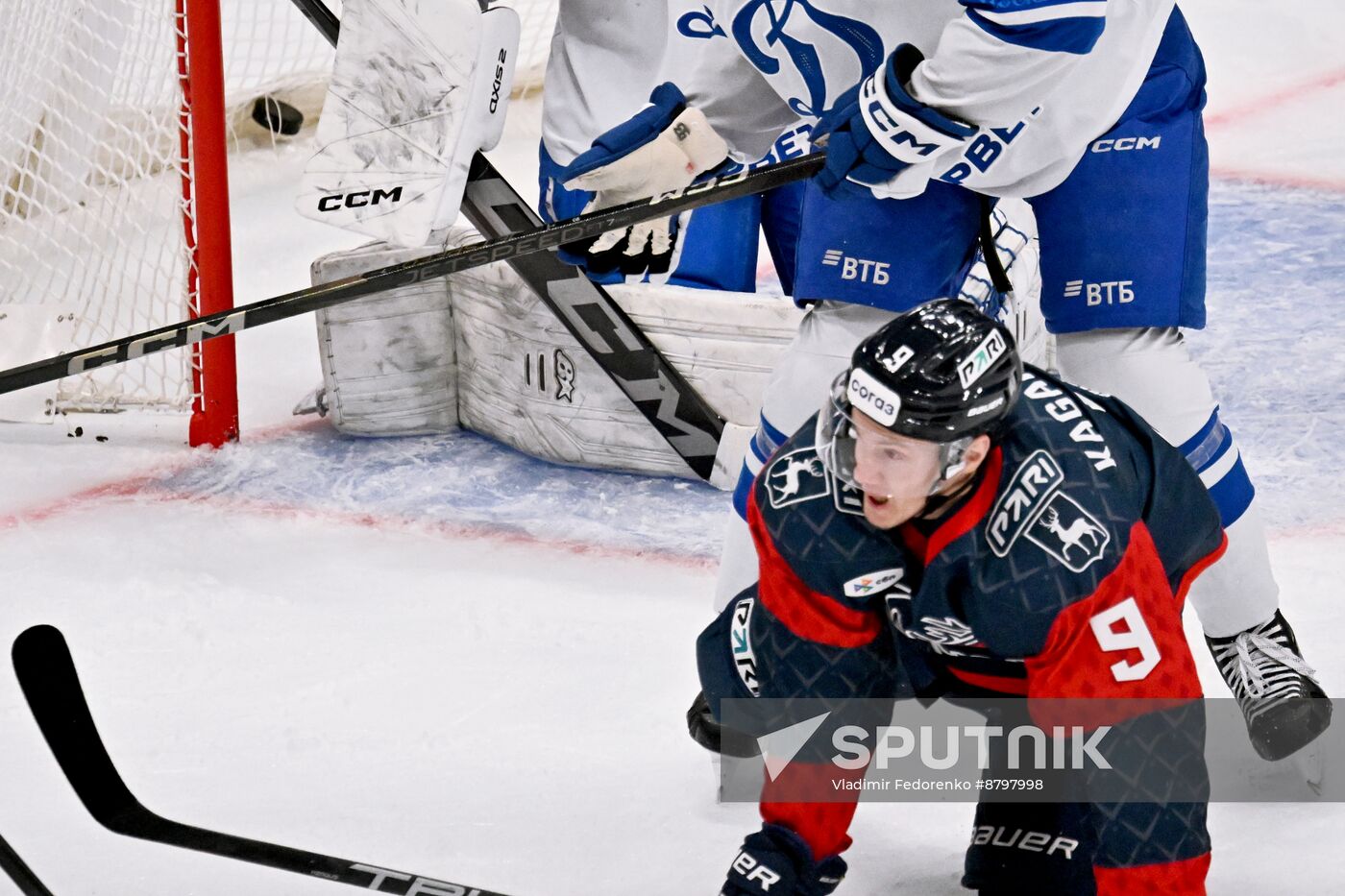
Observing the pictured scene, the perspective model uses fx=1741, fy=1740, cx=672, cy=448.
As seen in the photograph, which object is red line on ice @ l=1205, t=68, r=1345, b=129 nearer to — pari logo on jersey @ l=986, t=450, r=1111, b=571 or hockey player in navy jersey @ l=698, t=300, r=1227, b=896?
hockey player in navy jersey @ l=698, t=300, r=1227, b=896

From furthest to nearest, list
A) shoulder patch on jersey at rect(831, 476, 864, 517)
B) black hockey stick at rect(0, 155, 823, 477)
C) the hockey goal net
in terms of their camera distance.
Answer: the hockey goal net, black hockey stick at rect(0, 155, 823, 477), shoulder patch on jersey at rect(831, 476, 864, 517)

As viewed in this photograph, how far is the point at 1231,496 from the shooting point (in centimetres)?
190

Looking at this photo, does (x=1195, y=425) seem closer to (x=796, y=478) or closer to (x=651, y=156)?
(x=796, y=478)

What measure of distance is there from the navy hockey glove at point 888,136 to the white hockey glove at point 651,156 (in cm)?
32

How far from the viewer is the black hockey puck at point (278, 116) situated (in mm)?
4250

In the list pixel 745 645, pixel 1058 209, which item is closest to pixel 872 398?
pixel 745 645

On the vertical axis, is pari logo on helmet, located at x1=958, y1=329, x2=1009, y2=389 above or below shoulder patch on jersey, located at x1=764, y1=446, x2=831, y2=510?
above

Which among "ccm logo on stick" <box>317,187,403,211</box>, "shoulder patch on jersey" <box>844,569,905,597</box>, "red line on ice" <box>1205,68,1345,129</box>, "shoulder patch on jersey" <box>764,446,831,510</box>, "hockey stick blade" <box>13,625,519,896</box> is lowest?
"red line on ice" <box>1205,68,1345,129</box>

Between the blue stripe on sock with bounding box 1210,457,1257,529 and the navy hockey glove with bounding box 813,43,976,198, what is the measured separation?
46cm

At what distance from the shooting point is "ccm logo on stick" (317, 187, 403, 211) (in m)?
2.24

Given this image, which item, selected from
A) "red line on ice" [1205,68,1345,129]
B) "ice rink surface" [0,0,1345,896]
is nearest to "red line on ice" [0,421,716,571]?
"ice rink surface" [0,0,1345,896]

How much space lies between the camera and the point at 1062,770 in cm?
162

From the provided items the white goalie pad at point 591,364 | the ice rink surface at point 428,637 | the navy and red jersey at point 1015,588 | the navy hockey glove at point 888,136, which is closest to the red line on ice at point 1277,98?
the ice rink surface at point 428,637

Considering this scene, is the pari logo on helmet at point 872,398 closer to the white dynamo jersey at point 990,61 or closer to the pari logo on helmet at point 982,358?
the pari logo on helmet at point 982,358
